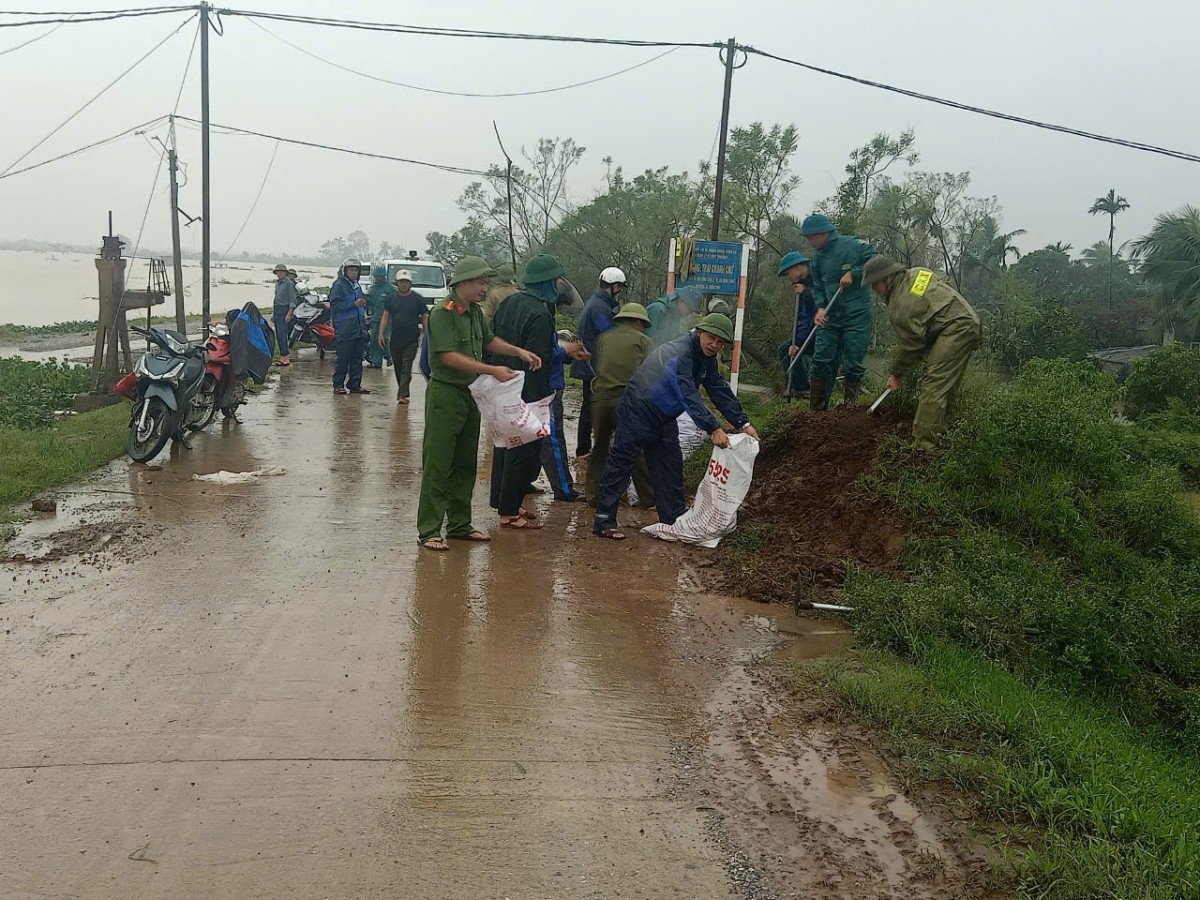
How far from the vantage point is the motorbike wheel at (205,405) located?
10184 millimetres

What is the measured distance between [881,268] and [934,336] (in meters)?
0.67

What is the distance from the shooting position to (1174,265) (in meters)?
29.5

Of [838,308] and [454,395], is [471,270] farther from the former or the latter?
[838,308]

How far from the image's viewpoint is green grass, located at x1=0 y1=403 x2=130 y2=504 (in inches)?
292

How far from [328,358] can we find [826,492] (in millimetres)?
15055

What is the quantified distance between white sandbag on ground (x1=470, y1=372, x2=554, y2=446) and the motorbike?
13.4 metres

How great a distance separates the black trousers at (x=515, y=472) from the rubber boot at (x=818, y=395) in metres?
3.03

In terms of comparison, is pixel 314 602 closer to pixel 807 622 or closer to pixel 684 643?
pixel 684 643

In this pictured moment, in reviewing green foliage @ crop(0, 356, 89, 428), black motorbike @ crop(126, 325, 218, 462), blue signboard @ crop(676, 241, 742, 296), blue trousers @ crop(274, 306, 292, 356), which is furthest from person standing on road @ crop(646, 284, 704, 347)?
blue trousers @ crop(274, 306, 292, 356)

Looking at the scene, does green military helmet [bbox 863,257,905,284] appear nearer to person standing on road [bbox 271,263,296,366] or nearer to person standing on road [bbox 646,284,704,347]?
person standing on road [bbox 646,284,704,347]

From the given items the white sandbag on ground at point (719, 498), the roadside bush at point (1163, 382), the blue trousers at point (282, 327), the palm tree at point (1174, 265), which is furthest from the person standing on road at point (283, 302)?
the palm tree at point (1174, 265)

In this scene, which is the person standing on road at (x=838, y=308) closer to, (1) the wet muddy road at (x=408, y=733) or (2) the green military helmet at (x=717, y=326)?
(2) the green military helmet at (x=717, y=326)

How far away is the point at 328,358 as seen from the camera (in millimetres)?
20250

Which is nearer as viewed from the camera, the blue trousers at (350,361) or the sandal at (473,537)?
the sandal at (473,537)
